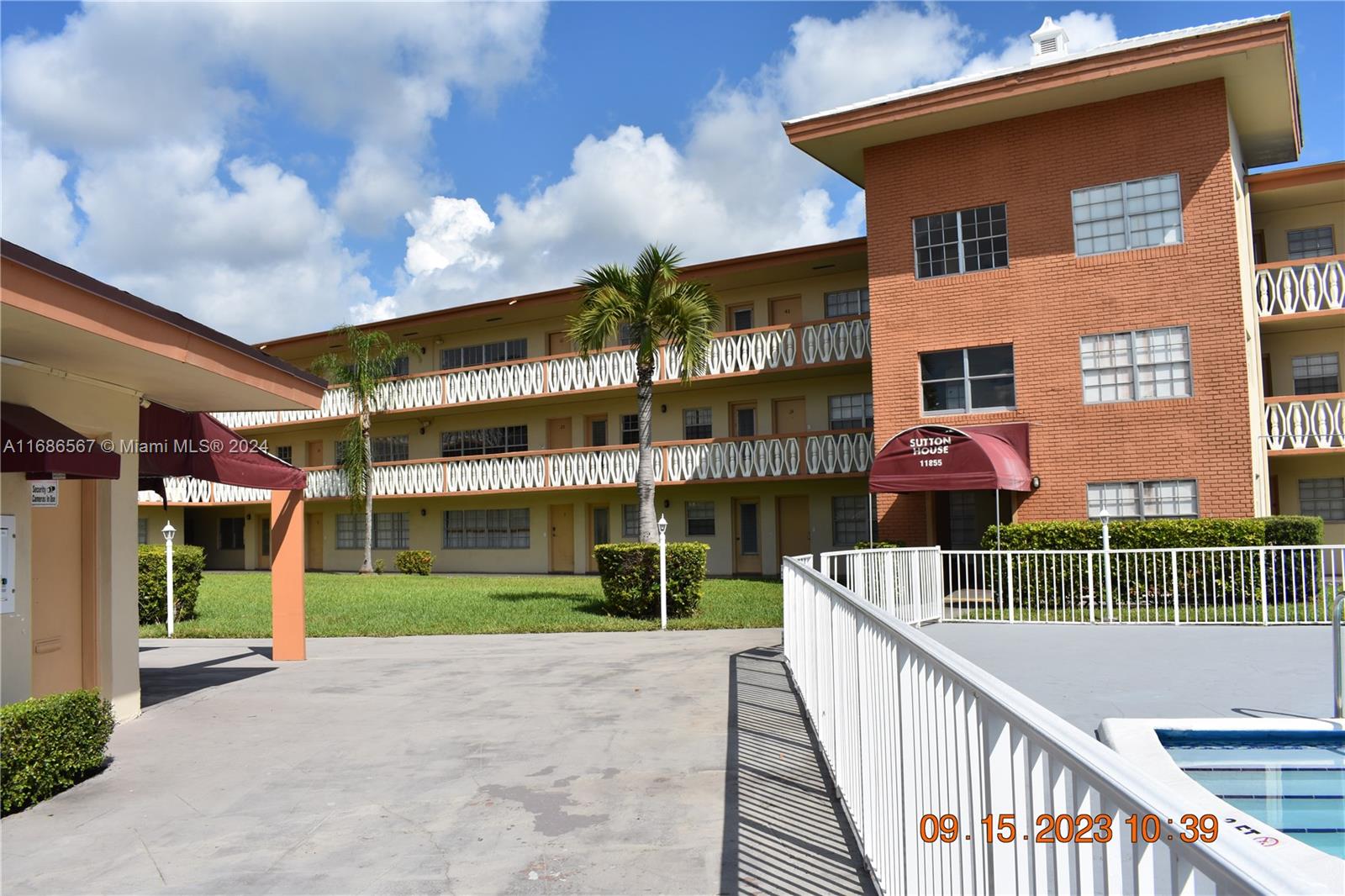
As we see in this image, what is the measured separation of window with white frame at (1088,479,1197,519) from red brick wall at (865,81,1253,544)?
0.19 m

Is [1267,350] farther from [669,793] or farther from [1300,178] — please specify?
[669,793]

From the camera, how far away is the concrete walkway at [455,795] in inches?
204

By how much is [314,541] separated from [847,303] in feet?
78.0

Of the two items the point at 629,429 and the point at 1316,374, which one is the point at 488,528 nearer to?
the point at 629,429

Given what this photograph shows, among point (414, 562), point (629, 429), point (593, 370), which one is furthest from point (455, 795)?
point (414, 562)

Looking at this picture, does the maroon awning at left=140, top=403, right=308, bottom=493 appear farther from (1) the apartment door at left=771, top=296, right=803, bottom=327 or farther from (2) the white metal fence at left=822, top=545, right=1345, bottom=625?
(1) the apartment door at left=771, top=296, right=803, bottom=327

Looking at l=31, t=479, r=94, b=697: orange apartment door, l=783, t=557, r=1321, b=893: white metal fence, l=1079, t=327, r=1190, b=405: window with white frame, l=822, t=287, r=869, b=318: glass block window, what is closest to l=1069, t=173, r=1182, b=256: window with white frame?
l=1079, t=327, r=1190, b=405: window with white frame

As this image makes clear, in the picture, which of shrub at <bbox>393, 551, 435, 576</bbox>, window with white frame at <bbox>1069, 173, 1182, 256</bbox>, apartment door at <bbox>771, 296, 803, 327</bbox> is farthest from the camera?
shrub at <bbox>393, 551, 435, 576</bbox>

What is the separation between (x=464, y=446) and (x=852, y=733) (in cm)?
3191

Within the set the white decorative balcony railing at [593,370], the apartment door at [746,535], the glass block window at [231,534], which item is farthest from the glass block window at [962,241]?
the glass block window at [231,534]

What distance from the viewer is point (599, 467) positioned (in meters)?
30.5

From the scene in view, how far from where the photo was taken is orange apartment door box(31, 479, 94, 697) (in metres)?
8.46

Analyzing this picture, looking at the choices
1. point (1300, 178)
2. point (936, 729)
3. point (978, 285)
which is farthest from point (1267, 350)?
point (936, 729)

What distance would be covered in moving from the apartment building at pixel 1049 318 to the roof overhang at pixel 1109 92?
54 millimetres
